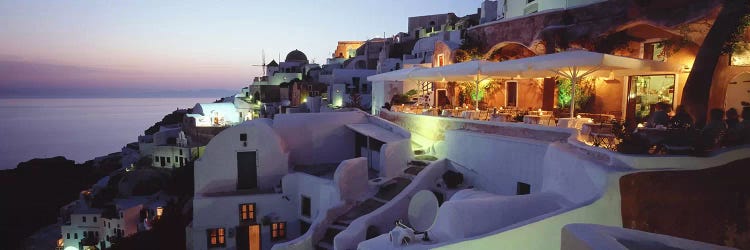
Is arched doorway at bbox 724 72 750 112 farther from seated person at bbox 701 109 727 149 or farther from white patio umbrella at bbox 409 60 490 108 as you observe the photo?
white patio umbrella at bbox 409 60 490 108

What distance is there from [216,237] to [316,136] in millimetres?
5961

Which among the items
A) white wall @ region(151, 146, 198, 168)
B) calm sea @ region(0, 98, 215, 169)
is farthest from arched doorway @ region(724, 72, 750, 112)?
calm sea @ region(0, 98, 215, 169)

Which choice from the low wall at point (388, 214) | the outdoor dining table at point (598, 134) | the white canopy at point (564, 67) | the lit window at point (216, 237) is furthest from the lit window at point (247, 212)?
the outdoor dining table at point (598, 134)

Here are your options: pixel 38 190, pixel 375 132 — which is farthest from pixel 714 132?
pixel 38 190

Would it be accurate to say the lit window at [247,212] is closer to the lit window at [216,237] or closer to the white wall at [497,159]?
the lit window at [216,237]

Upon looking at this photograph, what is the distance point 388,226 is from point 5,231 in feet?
160

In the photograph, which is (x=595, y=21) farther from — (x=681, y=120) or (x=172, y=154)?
(x=172, y=154)

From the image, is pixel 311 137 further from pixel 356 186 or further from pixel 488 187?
pixel 488 187

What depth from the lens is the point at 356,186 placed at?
545 inches

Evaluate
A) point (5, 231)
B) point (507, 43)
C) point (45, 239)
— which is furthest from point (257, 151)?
point (5, 231)

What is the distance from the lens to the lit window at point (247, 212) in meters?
15.5

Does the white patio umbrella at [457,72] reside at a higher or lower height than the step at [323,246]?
higher

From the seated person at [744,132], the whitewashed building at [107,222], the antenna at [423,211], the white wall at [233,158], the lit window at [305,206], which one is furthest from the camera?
the whitewashed building at [107,222]

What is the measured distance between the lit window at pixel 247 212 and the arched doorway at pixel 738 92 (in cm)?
1575
